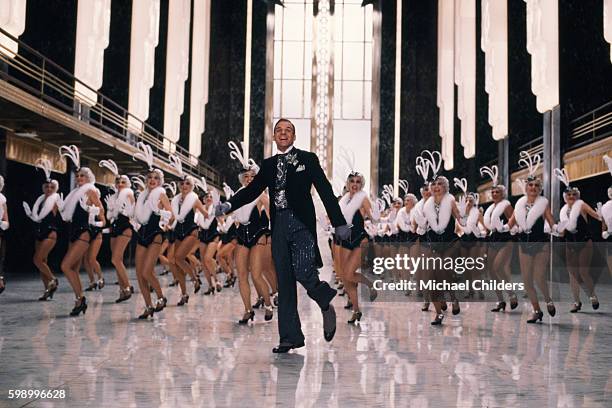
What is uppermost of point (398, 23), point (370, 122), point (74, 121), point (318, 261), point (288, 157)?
point (398, 23)

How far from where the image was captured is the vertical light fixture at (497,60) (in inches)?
1009

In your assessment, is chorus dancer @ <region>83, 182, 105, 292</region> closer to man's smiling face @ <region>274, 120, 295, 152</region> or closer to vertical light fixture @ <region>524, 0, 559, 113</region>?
man's smiling face @ <region>274, 120, 295, 152</region>

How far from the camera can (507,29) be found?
84.5ft

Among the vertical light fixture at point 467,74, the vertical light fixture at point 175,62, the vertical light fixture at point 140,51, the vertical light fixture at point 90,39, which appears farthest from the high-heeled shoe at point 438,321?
the vertical light fixture at point 175,62

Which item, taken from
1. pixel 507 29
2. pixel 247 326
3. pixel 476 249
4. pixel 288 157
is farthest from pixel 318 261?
pixel 507 29

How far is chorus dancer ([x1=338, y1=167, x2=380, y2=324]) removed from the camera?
9.48 m

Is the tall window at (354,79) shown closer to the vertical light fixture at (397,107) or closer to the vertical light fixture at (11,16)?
the vertical light fixture at (397,107)

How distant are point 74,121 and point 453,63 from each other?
23758 millimetres

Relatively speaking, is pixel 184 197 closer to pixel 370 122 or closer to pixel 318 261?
pixel 318 261

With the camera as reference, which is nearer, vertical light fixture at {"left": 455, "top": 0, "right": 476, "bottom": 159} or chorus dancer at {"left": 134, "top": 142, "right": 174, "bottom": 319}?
chorus dancer at {"left": 134, "top": 142, "right": 174, "bottom": 319}

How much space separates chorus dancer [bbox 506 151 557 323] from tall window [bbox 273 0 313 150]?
29.4 meters

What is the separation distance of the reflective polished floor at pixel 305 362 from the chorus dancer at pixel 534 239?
0.41m

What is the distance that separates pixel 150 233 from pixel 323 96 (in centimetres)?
3012

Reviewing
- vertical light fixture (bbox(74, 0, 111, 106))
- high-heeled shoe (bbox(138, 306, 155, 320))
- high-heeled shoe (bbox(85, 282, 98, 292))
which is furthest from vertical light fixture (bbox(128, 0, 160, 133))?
high-heeled shoe (bbox(138, 306, 155, 320))
